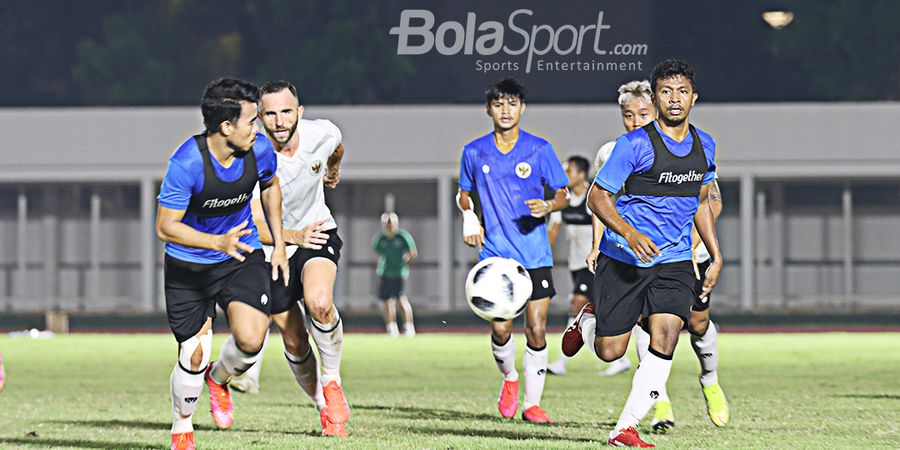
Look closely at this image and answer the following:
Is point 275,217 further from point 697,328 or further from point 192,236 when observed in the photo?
point 697,328

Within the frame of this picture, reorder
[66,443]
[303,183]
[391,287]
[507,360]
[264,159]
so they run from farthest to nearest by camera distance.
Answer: [391,287], [507,360], [303,183], [66,443], [264,159]

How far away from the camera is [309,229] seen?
33.4ft

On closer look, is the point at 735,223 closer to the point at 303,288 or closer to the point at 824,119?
the point at 824,119

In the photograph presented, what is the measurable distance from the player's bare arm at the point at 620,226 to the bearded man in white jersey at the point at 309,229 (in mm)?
1985

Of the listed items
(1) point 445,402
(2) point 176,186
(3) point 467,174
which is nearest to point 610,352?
(3) point 467,174

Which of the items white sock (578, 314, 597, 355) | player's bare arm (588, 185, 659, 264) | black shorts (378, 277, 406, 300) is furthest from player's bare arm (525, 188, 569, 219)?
black shorts (378, 277, 406, 300)

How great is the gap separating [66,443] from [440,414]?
3008 millimetres

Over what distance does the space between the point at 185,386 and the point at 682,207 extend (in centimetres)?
296

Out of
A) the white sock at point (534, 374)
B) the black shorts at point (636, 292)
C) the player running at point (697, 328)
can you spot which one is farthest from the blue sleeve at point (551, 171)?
the black shorts at point (636, 292)

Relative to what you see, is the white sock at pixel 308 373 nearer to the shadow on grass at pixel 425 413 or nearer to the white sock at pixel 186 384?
the shadow on grass at pixel 425 413

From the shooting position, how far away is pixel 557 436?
964cm

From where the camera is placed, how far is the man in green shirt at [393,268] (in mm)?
26266

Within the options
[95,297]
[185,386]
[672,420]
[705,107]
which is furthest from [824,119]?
[185,386]

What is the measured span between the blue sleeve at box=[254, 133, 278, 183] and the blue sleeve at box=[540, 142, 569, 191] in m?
2.58
